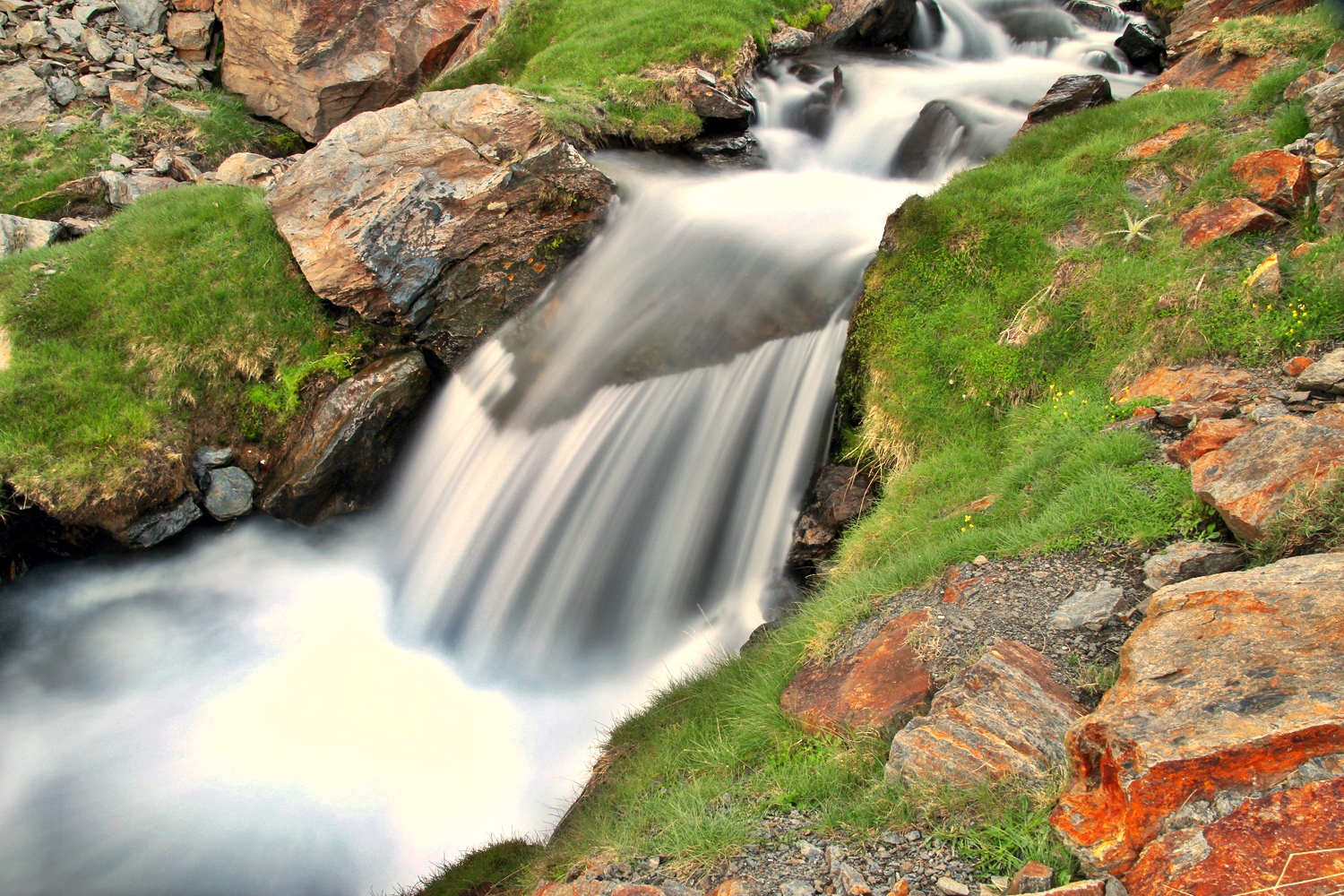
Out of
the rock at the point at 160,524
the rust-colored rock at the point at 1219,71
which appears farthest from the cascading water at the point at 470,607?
the rust-colored rock at the point at 1219,71

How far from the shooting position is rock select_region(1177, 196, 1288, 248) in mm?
6559

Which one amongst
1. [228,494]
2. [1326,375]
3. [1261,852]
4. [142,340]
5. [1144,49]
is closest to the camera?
[1261,852]

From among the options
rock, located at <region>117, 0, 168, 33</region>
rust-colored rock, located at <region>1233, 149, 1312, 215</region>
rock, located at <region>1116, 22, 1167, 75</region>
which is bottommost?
rock, located at <region>117, 0, 168, 33</region>

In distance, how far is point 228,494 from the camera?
959cm

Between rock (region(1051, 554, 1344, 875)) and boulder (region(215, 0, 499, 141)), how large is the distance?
18.9 metres

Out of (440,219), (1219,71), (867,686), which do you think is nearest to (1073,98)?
(1219,71)

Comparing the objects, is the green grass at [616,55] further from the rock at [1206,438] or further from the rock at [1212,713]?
Result: the rock at [1212,713]

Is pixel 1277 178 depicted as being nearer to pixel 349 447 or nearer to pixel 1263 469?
pixel 1263 469

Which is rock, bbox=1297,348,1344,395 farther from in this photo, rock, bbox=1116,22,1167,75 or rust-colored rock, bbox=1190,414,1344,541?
rock, bbox=1116,22,1167,75

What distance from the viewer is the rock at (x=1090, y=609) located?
165 inches

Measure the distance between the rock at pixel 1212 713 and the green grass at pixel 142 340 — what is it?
9.61 metres


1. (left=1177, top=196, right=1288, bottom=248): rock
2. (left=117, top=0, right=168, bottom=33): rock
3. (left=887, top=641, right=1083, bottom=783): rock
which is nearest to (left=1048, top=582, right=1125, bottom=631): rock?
(left=887, top=641, right=1083, bottom=783): rock

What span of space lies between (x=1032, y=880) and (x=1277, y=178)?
6879 mm

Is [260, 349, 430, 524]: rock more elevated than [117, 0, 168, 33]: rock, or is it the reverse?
[117, 0, 168, 33]: rock
